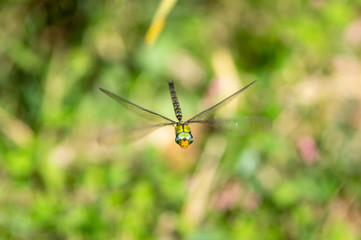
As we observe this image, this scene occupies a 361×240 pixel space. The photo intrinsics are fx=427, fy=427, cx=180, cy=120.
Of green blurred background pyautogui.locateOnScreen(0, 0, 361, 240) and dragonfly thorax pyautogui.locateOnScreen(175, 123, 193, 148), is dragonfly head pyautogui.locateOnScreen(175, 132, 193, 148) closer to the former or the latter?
dragonfly thorax pyautogui.locateOnScreen(175, 123, 193, 148)

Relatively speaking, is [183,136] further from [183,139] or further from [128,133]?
[128,133]

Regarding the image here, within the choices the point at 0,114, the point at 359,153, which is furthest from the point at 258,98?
the point at 0,114

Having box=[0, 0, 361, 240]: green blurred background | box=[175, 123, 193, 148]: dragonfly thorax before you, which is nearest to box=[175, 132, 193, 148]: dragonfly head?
box=[175, 123, 193, 148]: dragonfly thorax

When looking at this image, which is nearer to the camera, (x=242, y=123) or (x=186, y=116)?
(x=242, y=123)

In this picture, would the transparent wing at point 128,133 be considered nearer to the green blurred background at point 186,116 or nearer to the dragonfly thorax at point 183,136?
the dragonfly thorax at point 183,136

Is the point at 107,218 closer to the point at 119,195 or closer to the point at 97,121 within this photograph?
Answer: the point at 119,195

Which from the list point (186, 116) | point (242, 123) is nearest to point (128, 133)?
point (242, 123)
